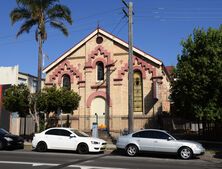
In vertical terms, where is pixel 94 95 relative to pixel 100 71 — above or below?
below

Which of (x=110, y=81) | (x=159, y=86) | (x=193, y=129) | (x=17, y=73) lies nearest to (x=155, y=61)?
(x=159, y=86)

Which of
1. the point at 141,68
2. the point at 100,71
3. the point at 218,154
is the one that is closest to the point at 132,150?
the point at 218,154

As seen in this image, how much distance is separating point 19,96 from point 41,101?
5.43 feet

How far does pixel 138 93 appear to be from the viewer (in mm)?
30422

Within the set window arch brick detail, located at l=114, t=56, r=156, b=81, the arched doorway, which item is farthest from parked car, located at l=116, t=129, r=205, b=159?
the arched doorway

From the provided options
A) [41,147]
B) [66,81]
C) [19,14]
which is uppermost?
[19,14]

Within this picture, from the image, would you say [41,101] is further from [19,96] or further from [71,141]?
[71,141]

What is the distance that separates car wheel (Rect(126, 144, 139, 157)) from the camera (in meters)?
18.6

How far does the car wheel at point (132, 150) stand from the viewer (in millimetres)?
18558

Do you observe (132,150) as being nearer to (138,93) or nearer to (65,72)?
(138,93)

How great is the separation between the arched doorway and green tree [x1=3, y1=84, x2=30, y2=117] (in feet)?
21.5

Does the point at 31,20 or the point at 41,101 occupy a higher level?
the point at 31,20

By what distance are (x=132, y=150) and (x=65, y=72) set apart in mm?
16039

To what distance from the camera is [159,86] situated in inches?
1164
